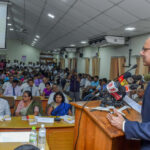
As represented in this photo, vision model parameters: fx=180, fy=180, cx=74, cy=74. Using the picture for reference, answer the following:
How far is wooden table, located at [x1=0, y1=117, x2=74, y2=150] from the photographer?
3019 mm

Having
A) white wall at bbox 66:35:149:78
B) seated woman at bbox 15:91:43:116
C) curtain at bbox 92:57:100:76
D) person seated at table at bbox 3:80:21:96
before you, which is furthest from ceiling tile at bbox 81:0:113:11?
curtain at bbox 92:57:100:76

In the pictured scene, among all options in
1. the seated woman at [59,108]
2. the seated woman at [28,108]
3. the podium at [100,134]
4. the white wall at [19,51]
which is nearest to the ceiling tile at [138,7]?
the seated woman at [59,108]

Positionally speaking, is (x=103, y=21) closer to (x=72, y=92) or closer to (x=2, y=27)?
(x=2, y=27)

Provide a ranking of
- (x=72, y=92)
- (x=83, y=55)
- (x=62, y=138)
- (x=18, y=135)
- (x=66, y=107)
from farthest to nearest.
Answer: (x=83, y=55)
(x=72, y=92)
(x=66, y=107)
(x=62, y=138)
(x=18, y=135)

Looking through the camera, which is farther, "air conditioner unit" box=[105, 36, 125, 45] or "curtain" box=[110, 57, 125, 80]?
"curtain" box=[110, 57, 125, 80]

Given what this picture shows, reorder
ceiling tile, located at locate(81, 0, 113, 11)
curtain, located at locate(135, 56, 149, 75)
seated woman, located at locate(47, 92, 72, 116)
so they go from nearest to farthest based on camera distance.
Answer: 1. ceiling tile, located at locate(81, 0, 113, 11)
2. seated woman, located at locate(47, 92, 72, 116)
3. curtain, located at locate(135, 56, 149, 75)

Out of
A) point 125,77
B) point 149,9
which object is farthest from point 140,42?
point 125,77

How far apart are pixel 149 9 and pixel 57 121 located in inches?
109

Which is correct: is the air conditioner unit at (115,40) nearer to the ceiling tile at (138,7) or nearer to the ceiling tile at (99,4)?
the ceiling tile at (99,4)

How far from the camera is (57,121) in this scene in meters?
3.29

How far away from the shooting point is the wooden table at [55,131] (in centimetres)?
302

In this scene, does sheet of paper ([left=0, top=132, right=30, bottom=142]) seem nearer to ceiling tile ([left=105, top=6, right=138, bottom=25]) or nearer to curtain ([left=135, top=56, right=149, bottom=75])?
ceiling tile ([left=105, top=6, right=138, bottom=25])

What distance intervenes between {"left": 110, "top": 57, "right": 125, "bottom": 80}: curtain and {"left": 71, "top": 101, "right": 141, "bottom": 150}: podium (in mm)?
5904

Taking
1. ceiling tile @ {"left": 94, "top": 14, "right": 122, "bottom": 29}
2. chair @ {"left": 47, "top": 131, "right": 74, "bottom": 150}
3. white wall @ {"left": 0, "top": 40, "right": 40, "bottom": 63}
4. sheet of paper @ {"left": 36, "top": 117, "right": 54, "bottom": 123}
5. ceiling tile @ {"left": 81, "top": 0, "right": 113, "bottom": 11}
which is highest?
white wall @ {"left": 0, "top": 40, "right": 40, "bottom": 63}
